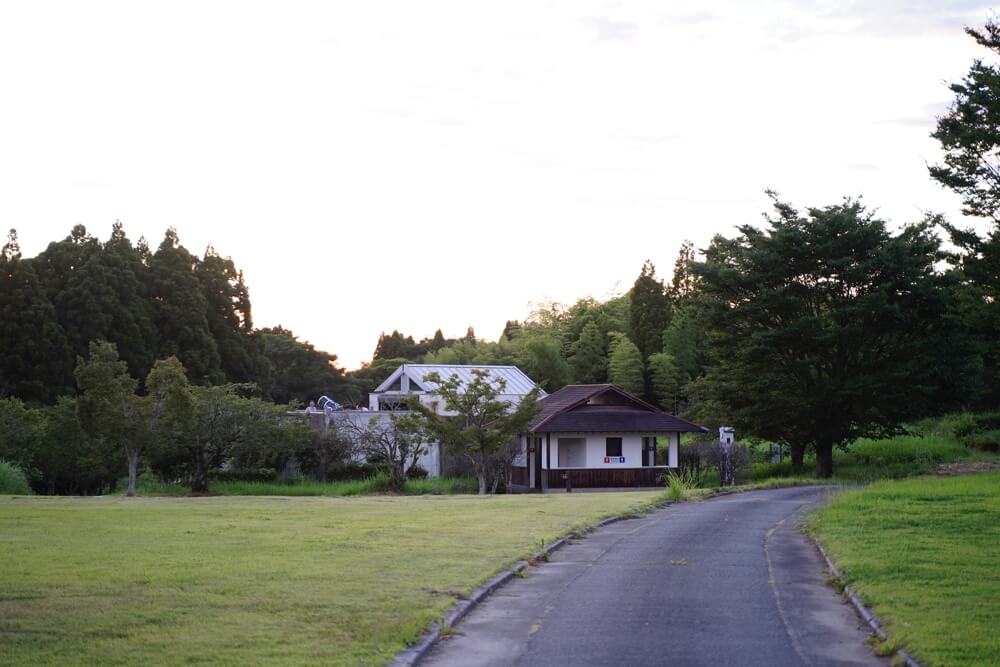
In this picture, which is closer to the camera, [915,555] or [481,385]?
[915,555]

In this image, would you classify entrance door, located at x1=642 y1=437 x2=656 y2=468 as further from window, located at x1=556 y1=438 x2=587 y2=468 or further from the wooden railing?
window, located at x1=556 y1=438 x2=587 y2=468

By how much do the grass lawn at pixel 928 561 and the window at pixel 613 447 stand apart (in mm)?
22603

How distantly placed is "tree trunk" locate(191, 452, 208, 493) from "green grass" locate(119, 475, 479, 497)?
316 millimetres

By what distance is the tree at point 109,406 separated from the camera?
102 ft

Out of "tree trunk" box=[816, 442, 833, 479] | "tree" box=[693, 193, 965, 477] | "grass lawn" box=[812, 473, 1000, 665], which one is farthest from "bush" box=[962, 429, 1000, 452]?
"grass lawn" box=[812, 473, 1000, 665]

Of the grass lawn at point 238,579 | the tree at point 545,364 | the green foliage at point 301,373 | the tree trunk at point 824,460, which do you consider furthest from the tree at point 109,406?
the green foliage at point 301,373

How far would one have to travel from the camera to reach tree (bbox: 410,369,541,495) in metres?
37.5

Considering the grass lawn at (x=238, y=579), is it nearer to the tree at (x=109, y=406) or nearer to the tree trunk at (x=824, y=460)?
the tree at (x=109, y=406)

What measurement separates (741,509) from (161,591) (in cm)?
1548

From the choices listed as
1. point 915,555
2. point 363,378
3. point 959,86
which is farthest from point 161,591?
point 363,378

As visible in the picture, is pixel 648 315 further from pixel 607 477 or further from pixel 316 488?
pixel 316 488

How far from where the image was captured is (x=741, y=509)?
76.6 feet

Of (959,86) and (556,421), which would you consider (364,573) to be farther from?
(556,421)

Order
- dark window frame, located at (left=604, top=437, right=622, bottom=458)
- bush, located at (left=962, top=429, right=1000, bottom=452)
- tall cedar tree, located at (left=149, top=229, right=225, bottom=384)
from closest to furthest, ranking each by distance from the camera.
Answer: bush, located at (left=962, top=429, right=1000, bottom=452), dark window frame, located at (left=604, top=437, right=622, bottom=458), tall cedar tree, located at (left=149, top=229, right=225, bottom=384)
